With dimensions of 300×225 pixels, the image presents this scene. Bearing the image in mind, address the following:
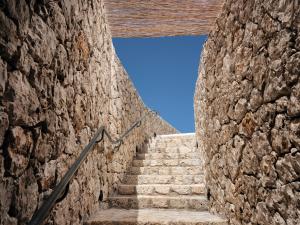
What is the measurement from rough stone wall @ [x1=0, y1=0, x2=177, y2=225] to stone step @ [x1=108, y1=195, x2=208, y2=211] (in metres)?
0.23

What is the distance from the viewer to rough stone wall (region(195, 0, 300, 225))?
147cm

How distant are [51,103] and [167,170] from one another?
10.1 ft

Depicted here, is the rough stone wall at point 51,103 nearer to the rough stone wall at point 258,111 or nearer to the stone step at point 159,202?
the stone step at point 159,202

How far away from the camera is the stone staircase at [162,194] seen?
2737mm

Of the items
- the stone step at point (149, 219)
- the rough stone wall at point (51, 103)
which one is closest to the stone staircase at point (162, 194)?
the stone step at point (149, 219)

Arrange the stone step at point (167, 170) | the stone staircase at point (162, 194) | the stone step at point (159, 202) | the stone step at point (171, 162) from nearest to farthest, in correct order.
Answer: the stone staircase at point (162, 194)
the stone step at point (159, 202)
the stone step at point (167, 170)
the stone step at point (171, 162)

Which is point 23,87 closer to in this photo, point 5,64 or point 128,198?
point 5,64

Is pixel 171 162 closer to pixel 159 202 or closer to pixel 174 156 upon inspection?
pixel 174 156

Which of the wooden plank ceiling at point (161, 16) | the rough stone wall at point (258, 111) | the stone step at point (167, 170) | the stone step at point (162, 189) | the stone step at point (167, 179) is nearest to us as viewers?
the rough stone wall at point (258, 111)

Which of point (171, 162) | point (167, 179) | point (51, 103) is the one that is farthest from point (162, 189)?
point (51, 103)

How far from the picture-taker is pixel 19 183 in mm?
1401

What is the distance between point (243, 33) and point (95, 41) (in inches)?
62.4

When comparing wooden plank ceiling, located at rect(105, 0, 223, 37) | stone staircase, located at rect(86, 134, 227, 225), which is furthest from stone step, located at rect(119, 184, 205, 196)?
wooden plank ceiling, located at rect(105, 0, 223, 37)

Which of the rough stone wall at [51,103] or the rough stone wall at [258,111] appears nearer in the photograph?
the rough stone wall at [51,103]
